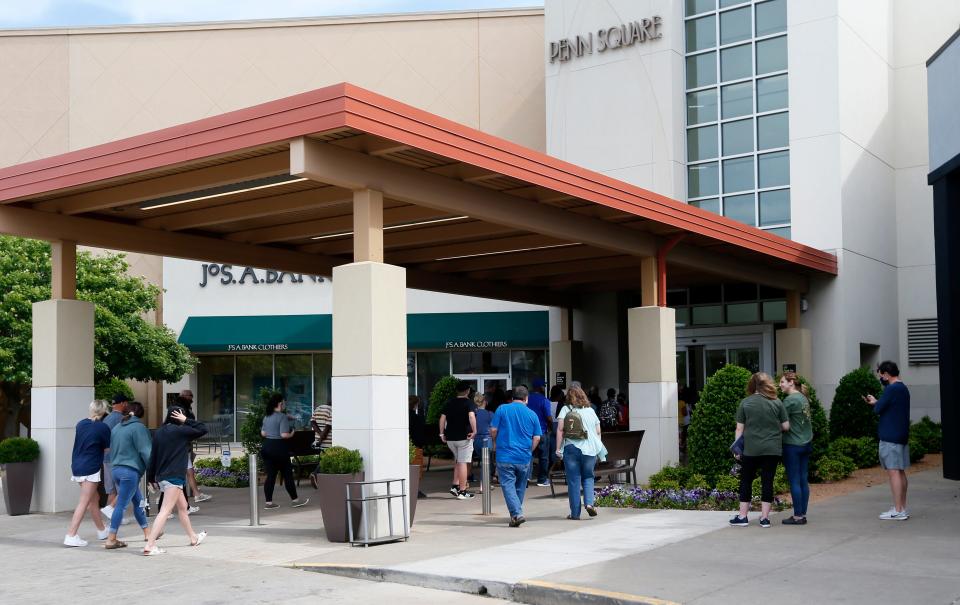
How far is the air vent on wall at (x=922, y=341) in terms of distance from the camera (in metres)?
25.7

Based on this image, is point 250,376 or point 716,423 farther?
point 250,376

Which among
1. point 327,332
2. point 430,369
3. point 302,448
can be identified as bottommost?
point 302,448

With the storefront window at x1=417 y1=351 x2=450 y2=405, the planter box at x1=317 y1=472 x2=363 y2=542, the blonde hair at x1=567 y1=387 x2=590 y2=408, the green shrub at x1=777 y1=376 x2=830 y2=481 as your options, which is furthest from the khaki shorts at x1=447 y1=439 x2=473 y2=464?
the storefront window at x1=417 y1=351 x2=450 y2=405

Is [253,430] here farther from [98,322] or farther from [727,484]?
[98,322]

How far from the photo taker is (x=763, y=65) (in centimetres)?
2508

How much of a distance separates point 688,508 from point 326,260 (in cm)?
855

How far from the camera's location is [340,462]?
38.3 ft

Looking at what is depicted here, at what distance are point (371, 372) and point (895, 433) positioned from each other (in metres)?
6.37

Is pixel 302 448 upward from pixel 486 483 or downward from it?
upward

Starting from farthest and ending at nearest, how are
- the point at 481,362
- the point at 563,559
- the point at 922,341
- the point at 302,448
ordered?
the point at 481,362 < the point at 922,341 < the point at 302,448 < the point at 563,559

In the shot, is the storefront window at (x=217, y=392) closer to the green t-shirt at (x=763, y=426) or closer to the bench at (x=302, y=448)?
the bench at (x=302, y=448)

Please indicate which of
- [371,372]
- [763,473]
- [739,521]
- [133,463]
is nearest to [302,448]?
[133,463]

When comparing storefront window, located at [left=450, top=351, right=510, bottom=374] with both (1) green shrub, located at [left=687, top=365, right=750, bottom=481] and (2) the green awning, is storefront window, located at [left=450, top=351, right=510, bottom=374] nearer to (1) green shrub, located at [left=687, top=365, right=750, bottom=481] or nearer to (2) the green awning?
(2) the green awning

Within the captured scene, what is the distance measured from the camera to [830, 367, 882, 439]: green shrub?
817 inches
